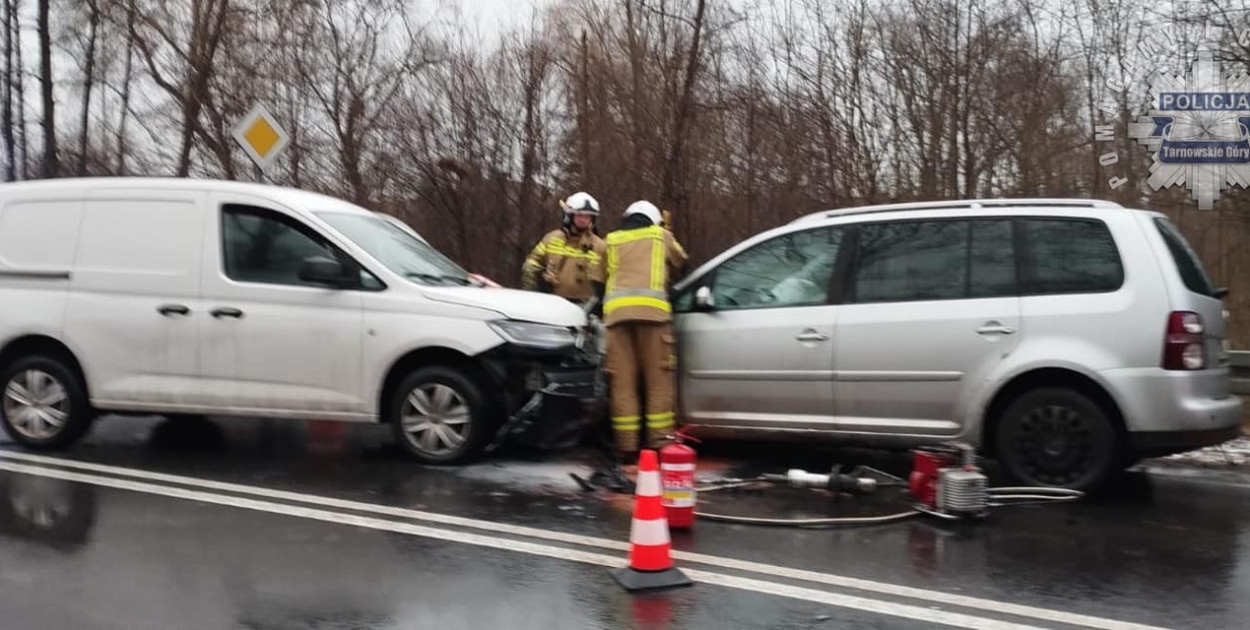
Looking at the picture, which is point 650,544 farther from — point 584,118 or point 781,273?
point 584,118

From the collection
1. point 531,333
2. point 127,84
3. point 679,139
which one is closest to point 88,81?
point 127,84

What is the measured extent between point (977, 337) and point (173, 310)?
5.44m

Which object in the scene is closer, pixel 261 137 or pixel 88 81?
pixel 261 137

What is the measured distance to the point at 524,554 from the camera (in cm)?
496

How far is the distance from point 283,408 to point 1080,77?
10.8 meters

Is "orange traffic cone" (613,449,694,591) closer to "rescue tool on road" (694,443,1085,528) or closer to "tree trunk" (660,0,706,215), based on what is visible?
"rescue tool on road" (694,443,1085,528)

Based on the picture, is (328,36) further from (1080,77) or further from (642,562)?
(642,562)

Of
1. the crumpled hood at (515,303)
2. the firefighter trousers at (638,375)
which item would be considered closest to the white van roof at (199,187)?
the crumpled hood at (515,303)

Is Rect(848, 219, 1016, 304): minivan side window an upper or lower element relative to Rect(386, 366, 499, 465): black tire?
upper

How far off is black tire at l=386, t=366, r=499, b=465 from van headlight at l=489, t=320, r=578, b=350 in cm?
41

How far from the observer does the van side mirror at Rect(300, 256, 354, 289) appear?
22.5 ft

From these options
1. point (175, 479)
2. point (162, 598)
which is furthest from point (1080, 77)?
point (162, 598)

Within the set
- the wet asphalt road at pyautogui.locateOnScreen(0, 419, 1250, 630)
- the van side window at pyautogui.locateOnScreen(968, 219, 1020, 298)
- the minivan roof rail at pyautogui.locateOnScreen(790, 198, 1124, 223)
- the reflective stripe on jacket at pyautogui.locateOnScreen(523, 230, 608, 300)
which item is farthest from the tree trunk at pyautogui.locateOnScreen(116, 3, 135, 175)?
the van side window at pyautogui.locateOnScreen(968, 219, 1020, 298)

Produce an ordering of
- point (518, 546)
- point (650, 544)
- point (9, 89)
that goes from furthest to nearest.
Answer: point (9, 89) < point (518, 546) < point (650, 544)
